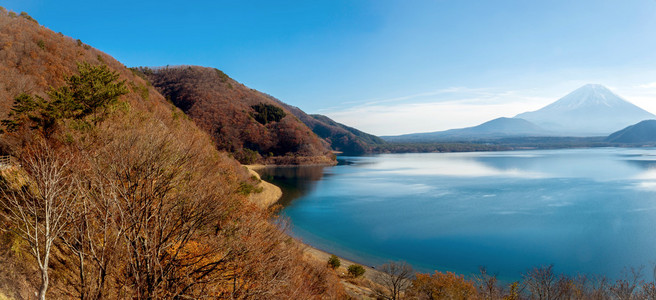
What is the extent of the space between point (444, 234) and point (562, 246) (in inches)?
289

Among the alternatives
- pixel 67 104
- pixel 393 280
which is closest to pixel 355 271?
pixel 393 280

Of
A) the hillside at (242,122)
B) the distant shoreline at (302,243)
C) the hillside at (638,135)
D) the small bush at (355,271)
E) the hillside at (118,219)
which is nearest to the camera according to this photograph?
the hillside at (118,219)

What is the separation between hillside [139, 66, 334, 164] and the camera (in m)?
78.1

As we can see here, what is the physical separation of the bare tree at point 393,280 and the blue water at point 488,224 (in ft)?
8.41

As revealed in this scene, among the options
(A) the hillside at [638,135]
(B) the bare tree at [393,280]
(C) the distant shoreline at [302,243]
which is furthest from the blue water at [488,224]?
(A) the hillside at [638,135]

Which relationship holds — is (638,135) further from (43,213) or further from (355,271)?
(43,213)

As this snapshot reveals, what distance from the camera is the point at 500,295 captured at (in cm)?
1323

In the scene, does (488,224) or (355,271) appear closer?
(355,271)

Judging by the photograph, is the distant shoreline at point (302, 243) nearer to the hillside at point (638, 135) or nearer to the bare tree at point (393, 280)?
the bare tree at point (393, 280)

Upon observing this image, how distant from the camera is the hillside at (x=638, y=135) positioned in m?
170

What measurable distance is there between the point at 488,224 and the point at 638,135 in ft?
743

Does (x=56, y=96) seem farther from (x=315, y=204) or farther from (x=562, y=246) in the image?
(x=562, y=246)

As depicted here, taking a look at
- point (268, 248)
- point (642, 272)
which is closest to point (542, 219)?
point (642, 272)

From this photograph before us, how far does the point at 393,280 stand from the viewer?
44.0 feet
